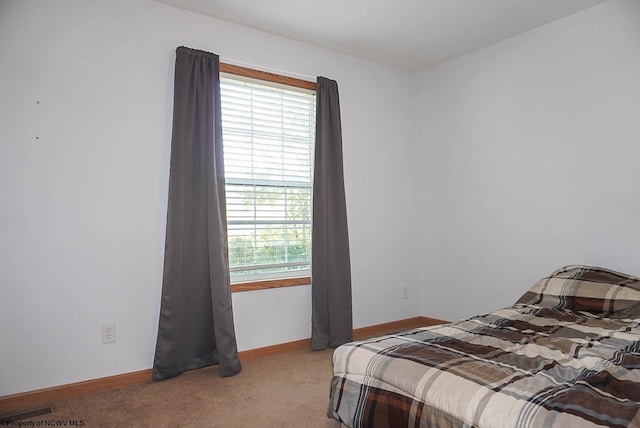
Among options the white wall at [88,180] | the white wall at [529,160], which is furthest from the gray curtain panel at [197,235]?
the white wall at [529,160]

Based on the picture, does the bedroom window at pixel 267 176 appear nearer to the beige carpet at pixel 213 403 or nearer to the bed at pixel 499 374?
the beige carpet at pixel 213 403

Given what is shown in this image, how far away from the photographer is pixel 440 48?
3.75m

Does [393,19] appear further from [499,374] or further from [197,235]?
[499,374]

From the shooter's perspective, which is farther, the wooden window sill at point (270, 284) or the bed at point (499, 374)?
the wooden window sill at point (270, 284)

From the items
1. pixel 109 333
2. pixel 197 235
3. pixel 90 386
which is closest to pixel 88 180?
pixel 197 235

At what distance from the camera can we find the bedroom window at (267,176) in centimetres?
324

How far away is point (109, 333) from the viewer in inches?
107

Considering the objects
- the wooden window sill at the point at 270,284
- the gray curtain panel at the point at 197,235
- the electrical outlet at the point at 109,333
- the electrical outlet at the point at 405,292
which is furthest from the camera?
the electrical outlet at the point at 405,292

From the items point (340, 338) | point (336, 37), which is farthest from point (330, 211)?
point (336, 37)

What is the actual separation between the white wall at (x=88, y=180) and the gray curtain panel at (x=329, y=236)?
392mm

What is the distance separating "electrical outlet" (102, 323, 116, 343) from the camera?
269cm

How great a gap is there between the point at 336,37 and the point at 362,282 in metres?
2.13

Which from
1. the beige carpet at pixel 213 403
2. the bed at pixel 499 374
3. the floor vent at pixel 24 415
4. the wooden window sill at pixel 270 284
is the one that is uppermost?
the wooden window sill at pixel 270 284

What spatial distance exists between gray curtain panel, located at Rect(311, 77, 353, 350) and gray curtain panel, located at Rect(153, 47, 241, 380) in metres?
0.78
